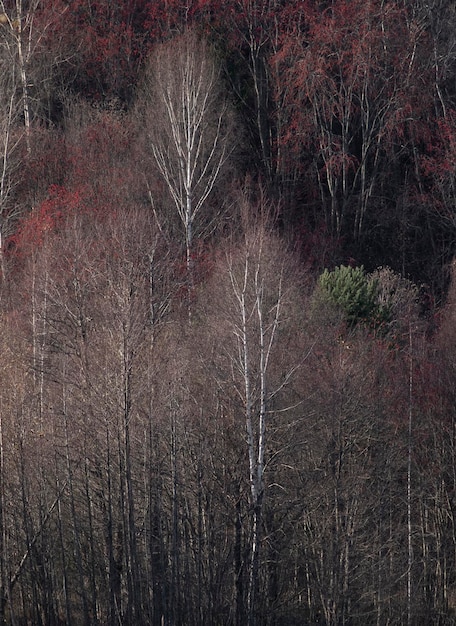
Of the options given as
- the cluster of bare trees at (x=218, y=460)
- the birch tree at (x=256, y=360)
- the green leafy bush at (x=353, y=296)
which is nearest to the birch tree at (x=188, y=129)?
the green leafy bush at (x=353, y=296)

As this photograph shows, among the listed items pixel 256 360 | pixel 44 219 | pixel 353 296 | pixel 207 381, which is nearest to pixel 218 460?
pixel 207 381

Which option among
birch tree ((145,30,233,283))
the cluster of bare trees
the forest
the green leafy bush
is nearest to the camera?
the cluster of bare trees

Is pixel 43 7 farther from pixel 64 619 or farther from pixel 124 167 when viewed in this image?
pixel 64 619

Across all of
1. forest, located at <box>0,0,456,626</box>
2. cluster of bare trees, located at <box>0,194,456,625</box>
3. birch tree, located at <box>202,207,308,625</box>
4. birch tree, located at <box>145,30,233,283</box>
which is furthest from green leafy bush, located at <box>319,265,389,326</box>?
birch tree, located at <box>145,30,233,283</box>

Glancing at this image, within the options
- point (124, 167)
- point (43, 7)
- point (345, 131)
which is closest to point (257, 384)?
point (124, 167)

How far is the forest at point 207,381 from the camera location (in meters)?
18.0

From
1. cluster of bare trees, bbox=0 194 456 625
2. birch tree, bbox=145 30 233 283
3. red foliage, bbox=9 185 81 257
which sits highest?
birch tree, bbox=145 30 233 283

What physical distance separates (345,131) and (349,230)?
324cm

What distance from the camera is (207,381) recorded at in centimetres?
1953

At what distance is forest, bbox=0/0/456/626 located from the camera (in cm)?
1795

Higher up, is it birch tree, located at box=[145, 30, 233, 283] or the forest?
birch tree, located at box=[145, 30, 233, 283]

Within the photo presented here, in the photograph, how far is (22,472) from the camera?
1672cm

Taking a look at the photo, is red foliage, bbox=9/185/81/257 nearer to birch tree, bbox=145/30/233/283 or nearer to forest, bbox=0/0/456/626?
forest, bbox=0/0/456/626

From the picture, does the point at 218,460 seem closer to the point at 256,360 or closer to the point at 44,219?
the point at 256,360
